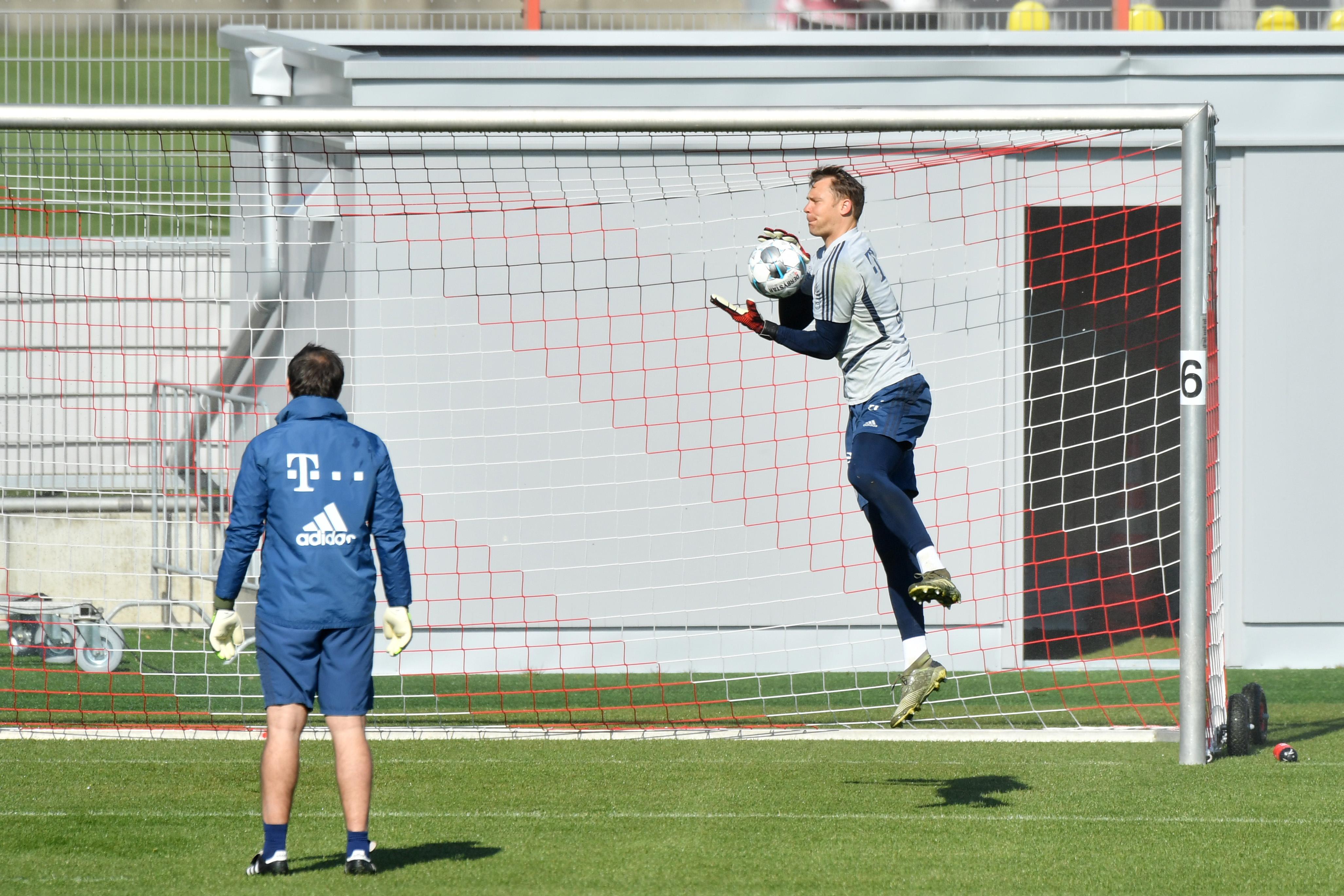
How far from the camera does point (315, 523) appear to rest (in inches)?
184

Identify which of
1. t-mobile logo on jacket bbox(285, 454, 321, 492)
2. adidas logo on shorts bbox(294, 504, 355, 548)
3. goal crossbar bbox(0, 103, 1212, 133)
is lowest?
adidas logo on shorts bbox(294, 504, 355, 548)

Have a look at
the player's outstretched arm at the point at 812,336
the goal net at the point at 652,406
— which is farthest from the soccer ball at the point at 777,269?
the goal net at the point at 652,406

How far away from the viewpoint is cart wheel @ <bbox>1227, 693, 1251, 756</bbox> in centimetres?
688

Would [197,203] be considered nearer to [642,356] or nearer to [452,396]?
[452,396]

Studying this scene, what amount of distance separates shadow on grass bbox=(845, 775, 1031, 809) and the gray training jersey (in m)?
1.75

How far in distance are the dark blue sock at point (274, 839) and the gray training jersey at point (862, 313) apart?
2840 mm

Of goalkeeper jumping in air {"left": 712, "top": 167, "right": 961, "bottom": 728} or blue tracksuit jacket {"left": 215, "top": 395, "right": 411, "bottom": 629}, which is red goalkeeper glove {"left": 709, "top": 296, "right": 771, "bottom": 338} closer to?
goalkeeper jumping in air {"left": 712, "top": 167, "right": 961, "bottom": 728}

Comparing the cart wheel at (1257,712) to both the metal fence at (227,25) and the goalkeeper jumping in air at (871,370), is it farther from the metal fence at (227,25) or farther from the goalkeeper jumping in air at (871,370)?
the metal fence at (227,25)

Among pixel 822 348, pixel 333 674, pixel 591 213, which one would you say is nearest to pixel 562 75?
pixel 591 213

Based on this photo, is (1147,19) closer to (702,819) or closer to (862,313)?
(862,313)

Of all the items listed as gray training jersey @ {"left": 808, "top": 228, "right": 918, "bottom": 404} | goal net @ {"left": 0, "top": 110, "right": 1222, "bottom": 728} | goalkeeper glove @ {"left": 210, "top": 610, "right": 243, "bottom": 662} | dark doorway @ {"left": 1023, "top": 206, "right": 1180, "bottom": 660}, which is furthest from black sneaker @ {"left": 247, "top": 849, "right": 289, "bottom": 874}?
dark doorway @ {"left": 1023, "top": 206, "right": 1180, "bottom": 660}

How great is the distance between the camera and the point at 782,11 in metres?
10.3

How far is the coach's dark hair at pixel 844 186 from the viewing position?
6039 millimetres

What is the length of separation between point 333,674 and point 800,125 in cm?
360
